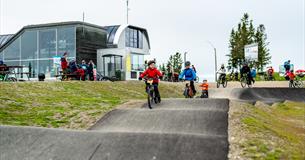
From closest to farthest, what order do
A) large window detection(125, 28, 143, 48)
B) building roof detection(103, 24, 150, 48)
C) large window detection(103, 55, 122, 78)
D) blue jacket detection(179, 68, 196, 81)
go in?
blue jacket detection(179, 68, 196, 81) < large window detection(103, 55, 122, 78) < building roof detection(103, 24, 150, 48) < large window detection(125, 28, 143, 48)

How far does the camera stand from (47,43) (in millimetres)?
49375

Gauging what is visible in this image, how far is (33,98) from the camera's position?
2000cm

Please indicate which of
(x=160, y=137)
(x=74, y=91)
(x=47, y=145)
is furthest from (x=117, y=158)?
(x=74, y=91)

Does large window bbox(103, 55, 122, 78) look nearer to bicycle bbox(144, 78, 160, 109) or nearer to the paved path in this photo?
bicycle bbox(144, 78, 160, 109)

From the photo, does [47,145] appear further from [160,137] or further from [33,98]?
[33,98]

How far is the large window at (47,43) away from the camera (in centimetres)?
4900

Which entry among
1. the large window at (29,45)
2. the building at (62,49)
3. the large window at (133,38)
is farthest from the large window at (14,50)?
the large window at (133,38)

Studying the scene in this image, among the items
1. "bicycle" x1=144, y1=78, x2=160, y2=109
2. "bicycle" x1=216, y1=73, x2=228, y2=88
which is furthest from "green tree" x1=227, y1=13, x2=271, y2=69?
"bicycle" x1=144, y1=78, x2=160, y2=109

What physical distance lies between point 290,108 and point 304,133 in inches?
377

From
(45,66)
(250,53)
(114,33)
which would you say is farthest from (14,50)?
(250,53)

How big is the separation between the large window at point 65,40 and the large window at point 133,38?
12.2 metres

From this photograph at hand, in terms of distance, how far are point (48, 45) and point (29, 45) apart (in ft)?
8.63

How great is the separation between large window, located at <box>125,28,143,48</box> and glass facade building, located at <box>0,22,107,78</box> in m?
9.36

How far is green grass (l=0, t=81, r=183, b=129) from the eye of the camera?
15.0 meters
